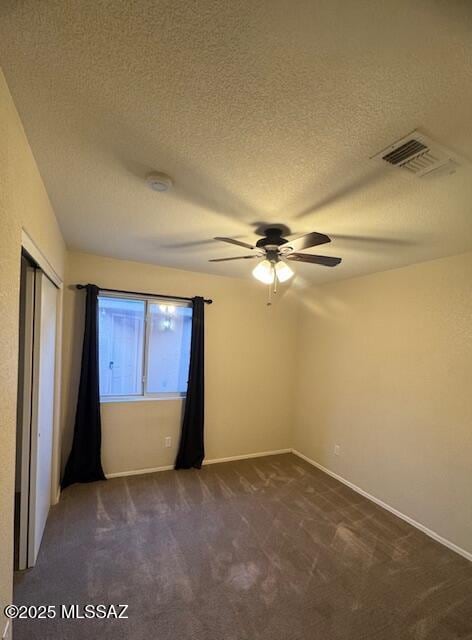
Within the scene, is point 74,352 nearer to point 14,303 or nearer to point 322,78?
point 14,303

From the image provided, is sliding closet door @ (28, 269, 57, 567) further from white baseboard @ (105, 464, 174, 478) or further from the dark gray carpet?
white baseboard @ (105, 464, 174, 478)

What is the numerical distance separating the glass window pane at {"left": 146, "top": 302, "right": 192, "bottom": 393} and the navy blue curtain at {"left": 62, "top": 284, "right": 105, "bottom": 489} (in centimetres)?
66

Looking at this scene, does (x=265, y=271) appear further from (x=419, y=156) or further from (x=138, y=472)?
(x=138, y=472)

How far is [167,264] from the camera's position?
3580mm

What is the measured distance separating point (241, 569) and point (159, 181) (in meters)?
2.64

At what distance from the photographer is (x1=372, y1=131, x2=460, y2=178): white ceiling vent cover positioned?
4.11 ft

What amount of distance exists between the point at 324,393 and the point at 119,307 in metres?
2.85

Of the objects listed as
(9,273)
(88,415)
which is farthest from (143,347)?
(9,273)

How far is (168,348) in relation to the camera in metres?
3.83

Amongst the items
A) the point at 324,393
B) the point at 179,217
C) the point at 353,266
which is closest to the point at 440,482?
the point at 324,393

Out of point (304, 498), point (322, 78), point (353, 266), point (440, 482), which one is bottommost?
point (304, 498)

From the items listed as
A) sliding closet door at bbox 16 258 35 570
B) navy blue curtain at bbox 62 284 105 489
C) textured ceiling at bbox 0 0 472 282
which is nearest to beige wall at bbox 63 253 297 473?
navy blue curtain at bbox 62 284 105 489

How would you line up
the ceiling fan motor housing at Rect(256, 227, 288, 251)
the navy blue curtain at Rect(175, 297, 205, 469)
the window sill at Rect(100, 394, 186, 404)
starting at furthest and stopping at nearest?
1. the navy blue curtain at Rect(175, 297, 205, 469)
2. the window sill at Rect(100, 394, 186, 404)
3. the ceiling fan motor housing at Rect(256, 227, 288, 251)

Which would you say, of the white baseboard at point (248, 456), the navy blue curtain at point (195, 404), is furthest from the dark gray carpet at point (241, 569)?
the white baseboard at point (248, 456)
